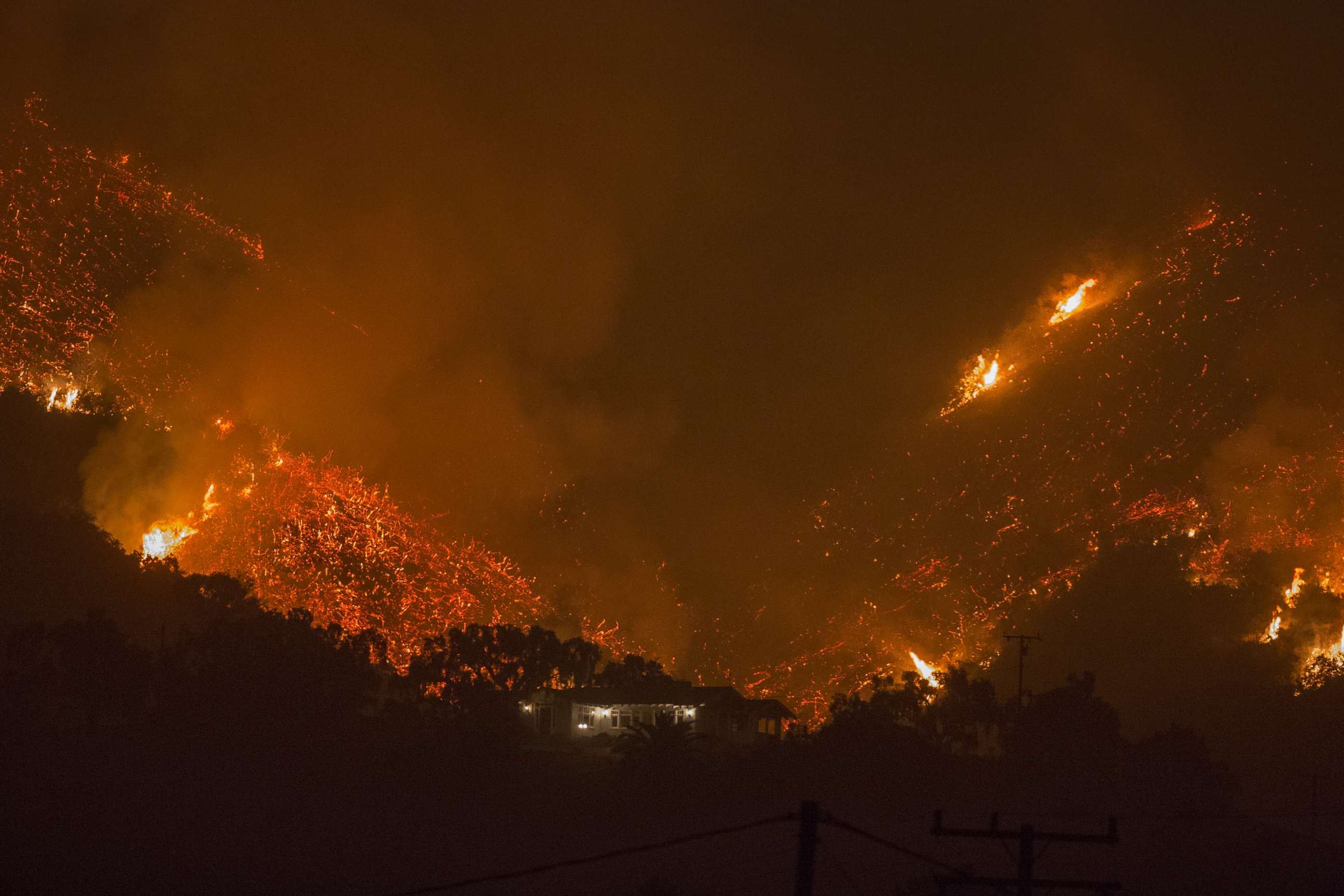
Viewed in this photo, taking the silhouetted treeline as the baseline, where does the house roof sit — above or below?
above

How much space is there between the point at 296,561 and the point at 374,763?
35.0 m

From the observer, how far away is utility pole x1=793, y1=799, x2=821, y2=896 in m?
20.1

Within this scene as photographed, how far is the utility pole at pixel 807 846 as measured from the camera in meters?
20.1

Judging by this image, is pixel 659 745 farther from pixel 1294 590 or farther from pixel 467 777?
pixel 1294 590

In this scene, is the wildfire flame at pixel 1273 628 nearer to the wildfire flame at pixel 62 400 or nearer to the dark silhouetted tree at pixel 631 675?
the dark silhouetted tree at pixel 631 675

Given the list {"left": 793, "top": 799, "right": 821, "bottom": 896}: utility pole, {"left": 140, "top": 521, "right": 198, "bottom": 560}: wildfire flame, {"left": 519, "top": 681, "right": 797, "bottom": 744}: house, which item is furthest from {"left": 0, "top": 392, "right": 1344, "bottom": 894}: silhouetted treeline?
{"left": 793, "top": 799, "right": 821, "bottom": 896}: utility pole

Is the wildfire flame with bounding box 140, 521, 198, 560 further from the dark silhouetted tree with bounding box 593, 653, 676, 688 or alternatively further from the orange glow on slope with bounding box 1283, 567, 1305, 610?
the orange glow on slope with bounding box 1283, 567, 1305, 610

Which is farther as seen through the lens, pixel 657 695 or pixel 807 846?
pixel 657 695

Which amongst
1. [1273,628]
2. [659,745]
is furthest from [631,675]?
[1273,628]

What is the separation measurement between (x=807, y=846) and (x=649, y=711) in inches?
Answer: 1992

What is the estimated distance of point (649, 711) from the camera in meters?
70.3

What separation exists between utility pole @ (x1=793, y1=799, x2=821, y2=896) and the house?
1907 inches

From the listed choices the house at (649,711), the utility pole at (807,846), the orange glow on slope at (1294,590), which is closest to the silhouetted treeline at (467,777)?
the house at (649,711)

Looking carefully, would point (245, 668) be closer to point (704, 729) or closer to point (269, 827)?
point (269, 827)
